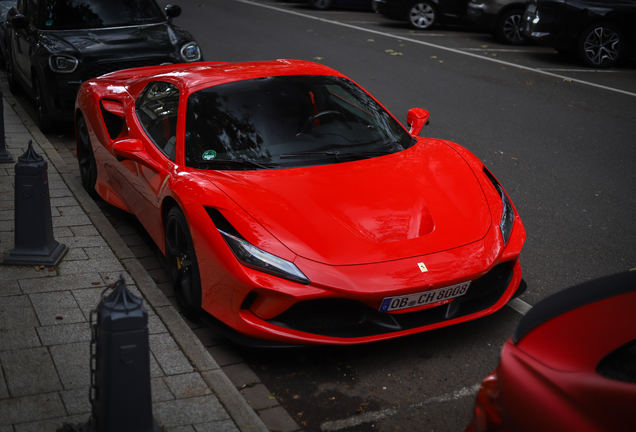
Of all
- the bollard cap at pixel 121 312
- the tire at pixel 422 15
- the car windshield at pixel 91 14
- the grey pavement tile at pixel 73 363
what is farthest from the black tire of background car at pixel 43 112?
the tire at pixel 422 15

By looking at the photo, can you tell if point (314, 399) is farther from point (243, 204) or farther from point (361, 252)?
point (243, 204)

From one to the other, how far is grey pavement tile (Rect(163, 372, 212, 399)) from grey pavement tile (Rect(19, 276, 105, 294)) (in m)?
1.27

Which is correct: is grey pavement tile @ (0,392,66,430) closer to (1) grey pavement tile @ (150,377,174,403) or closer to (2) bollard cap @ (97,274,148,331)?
(1) grey pavement tile @ (150,377,174,403)

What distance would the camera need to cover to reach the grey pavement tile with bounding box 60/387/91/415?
3.13 m

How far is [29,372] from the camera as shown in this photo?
11.2 ft

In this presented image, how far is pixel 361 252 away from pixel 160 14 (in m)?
6.69

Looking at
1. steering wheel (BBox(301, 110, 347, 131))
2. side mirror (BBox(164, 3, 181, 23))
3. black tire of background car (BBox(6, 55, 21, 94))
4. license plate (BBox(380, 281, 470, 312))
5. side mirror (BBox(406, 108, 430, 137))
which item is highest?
side mirror (BBox(164, 3, 181, 23))

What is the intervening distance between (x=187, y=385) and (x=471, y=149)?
5.12m

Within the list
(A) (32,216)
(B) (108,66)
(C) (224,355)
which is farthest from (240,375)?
(B) (108,66)

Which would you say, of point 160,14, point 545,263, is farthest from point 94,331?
point 160,14

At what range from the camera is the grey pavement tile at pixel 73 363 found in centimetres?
336

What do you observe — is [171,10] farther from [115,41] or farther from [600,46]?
[600,46]

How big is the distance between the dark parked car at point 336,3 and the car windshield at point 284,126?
15.4 m

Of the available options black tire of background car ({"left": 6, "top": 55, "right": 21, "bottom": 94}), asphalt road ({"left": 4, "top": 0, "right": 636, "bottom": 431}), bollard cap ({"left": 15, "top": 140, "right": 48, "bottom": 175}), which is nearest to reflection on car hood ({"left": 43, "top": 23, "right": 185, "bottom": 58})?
black tire of background car ({"left": 6, "top": 55, "right": 21, "bottom": 94})
